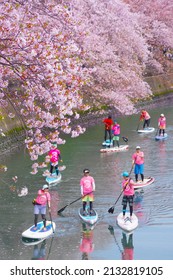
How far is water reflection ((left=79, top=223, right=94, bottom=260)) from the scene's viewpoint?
58.4 feet

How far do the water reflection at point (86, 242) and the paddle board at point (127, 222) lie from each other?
0.99 meters

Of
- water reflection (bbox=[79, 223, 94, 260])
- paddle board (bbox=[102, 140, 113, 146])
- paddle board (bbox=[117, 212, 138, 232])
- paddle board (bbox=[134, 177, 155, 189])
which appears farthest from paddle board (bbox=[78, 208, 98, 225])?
paddle board (bbox=[102, 140, 113, 146])

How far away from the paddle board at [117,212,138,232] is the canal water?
0.19 m

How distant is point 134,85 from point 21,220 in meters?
27.0

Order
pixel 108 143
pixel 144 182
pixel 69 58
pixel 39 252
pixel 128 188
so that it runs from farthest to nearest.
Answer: pixel 108 143 < pixel 144 182 < pixel 128 188 < pixel 39 252 < pixel 69 58

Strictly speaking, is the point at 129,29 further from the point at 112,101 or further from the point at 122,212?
the point at 122,212

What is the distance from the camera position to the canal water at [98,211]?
17938mm

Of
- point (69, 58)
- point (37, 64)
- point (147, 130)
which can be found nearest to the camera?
point (37, 64)

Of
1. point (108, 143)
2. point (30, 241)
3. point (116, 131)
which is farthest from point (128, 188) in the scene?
point (108, 143)

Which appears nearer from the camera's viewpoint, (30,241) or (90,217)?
(30,241)

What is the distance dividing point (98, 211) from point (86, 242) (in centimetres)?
344

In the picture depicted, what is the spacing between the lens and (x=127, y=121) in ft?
155

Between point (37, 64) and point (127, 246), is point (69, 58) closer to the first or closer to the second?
point (37, 64)

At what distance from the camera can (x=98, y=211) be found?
72.5 feet
